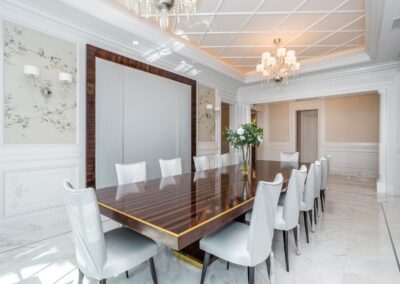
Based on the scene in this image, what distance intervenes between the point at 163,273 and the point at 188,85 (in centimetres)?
386

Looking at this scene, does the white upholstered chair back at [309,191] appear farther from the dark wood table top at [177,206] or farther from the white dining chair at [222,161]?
the white dining chair at [222,161]

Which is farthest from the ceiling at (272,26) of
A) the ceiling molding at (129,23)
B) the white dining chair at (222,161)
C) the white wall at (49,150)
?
the white dining chair at (222,161)

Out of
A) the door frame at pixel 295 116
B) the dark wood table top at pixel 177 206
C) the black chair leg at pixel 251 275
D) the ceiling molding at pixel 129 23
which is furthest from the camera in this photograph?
the door frame at pixel 295 116

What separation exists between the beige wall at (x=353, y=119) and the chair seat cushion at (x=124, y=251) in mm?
7250

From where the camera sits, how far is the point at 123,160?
11.9ft

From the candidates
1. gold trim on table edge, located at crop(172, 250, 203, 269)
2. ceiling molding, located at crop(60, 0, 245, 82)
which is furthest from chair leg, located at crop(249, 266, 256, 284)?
ceiling molding, located at crop(60, 0, 245, 82)

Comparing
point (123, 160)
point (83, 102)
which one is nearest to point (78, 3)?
point (83, 102)

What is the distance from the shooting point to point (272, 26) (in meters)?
3.44

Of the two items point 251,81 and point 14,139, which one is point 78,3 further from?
point 251,81

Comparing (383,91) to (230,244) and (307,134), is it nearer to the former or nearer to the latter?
(307,134)

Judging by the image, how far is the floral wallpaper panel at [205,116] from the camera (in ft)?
17.5

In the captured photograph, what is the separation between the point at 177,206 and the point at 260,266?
1.08m

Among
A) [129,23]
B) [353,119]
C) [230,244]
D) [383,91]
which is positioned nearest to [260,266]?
[230,244]

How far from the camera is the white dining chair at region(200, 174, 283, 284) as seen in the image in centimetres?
134
